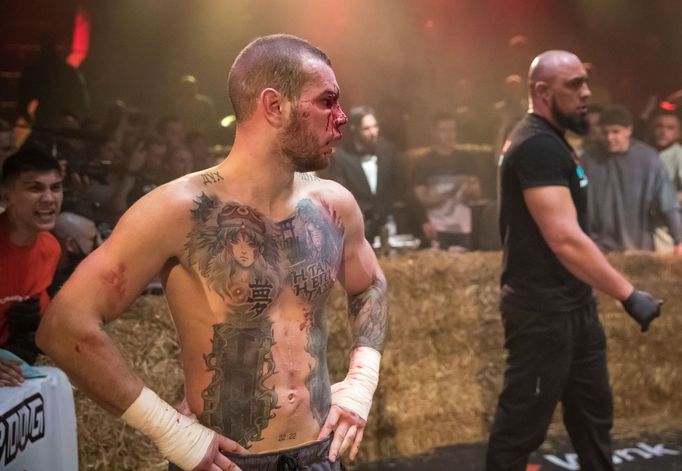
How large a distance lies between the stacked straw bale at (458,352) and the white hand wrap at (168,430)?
9.51ft

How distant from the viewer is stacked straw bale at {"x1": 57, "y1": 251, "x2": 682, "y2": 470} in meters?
5.01

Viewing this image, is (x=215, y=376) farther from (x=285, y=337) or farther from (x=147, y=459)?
(x=147, y=459)

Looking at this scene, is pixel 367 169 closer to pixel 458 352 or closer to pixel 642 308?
pixel 458 352

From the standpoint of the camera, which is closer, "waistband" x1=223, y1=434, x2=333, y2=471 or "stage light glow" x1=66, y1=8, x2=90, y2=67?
"waistband" x1=223, y1=434, x2=333, y2=471

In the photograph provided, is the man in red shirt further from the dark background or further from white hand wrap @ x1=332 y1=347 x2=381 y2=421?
white hand wrap @ x1=332 y1=347 x2=381 y2=421

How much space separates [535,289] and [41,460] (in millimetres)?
2110

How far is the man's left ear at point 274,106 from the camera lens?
6.53 feet

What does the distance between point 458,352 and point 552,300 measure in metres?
1.81

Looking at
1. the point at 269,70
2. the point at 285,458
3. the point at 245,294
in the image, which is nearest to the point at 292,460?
the point at 285,458

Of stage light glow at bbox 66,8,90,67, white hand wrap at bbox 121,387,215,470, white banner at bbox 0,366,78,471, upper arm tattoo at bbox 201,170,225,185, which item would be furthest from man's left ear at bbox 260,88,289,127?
stage light glow at bbox 66,8,90,67

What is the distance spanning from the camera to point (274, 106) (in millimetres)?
1997

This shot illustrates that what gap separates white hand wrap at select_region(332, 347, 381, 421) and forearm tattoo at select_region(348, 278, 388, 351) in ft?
0.11

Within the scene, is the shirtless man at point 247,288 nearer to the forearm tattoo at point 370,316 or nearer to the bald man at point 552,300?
the forearm tattoo at point 370,316

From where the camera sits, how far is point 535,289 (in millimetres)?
3586
